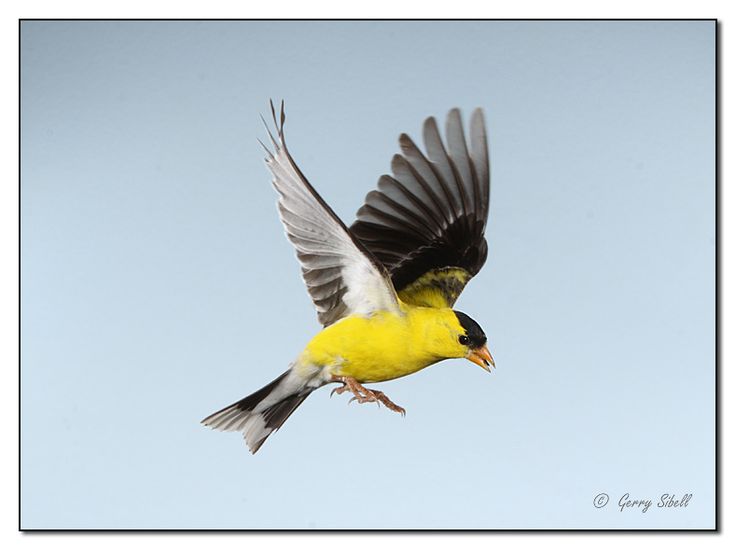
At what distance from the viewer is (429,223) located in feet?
6.81

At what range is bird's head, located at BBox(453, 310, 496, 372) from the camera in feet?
5.88

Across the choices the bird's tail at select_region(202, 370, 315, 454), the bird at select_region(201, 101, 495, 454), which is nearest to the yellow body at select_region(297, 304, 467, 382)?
the bird at select_region(201, 101, 495, 454)

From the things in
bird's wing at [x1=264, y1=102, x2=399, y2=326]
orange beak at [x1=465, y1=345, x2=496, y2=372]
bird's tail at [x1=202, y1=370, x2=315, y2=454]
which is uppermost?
bird's wing at [x1=264, y1=102, x2=399, y2=326]

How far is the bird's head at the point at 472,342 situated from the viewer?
5.88 feet

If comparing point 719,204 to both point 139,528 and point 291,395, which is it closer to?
point 291,395

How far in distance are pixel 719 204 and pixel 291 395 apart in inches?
47.5

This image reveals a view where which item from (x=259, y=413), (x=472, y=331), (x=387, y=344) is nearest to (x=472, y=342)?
(x=472, y=331)

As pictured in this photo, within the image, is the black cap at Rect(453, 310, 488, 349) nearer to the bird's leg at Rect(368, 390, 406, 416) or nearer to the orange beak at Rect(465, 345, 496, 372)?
the orange beak at Rect(465, 345, 496, 372)

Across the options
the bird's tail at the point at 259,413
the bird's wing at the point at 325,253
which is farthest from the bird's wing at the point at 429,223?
the bird's tail at the point at 259,413

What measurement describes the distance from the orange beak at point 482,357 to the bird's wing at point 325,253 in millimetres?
178

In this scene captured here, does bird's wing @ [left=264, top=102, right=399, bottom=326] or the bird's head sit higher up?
bird's wing @ [left=264, top=102, right=399, bottom=326]

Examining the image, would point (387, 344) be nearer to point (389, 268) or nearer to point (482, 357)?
point (482, 357)

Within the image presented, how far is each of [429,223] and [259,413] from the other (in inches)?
22.8

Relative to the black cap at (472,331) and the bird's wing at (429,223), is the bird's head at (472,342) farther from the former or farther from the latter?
the bird's wing at (429,223)
